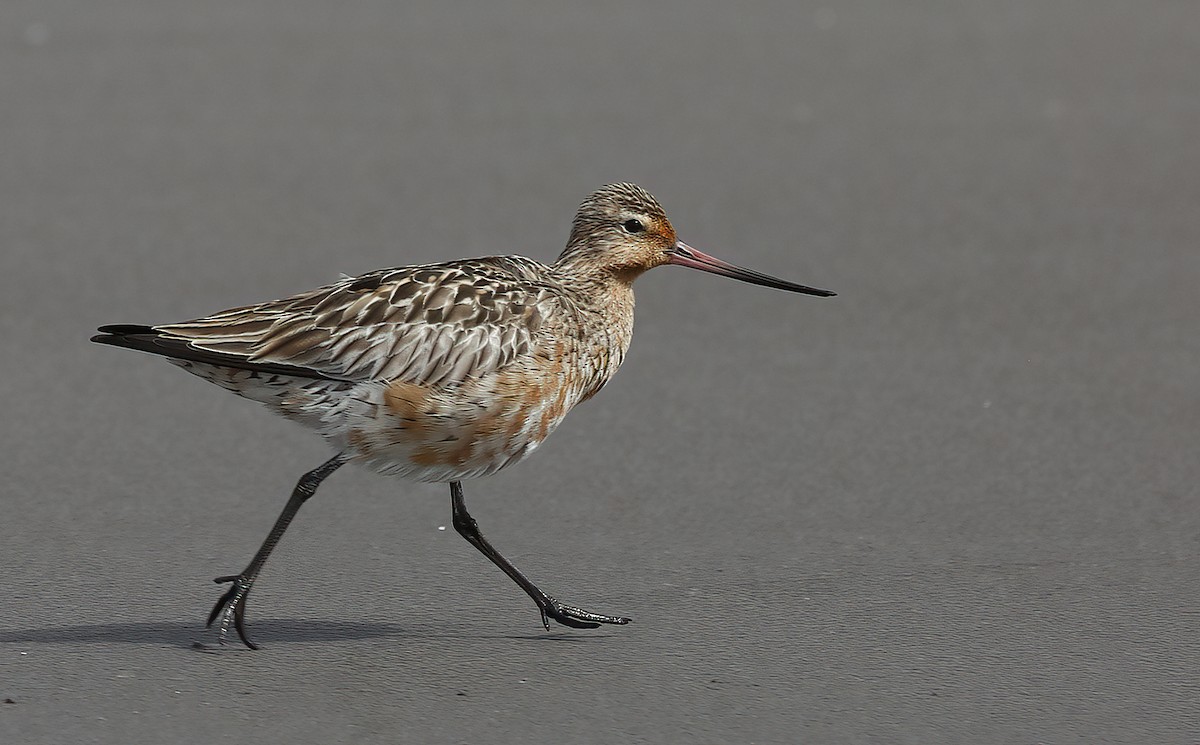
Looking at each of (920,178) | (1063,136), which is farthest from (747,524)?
(1063,136)

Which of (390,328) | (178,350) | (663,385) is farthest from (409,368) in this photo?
(663,385)

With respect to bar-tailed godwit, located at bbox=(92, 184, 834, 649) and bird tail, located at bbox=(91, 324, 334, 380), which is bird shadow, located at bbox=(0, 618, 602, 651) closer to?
bar-tailed godwit, located at bbox=(92, 184, 834, 649)

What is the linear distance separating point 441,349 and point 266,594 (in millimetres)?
1074

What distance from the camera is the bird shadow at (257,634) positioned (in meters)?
5.87

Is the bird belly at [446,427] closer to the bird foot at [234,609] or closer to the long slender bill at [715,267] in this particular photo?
the bird foot at [234,609]

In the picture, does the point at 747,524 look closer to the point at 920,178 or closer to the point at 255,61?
the point at 920,178

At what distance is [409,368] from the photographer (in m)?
5.97

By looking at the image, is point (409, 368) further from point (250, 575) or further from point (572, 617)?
point (572, 617)

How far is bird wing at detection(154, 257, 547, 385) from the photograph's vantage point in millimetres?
5938

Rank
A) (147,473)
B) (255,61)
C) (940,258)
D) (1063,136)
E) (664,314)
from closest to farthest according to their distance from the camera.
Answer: (147,473)
(664,314)
(940,258)
(1063,136)
(255,61)

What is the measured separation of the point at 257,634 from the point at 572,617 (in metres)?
0.98

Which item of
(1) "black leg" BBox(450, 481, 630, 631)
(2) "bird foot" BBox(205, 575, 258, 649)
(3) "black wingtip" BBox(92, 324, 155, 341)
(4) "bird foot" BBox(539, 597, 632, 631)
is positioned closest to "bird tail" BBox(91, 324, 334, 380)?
(3) "black wingtip" BBox(92, 324, 155, 341)

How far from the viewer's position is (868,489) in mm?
7410

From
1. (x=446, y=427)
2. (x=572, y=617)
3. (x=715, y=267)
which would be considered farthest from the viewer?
(x=715, y=267)
